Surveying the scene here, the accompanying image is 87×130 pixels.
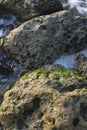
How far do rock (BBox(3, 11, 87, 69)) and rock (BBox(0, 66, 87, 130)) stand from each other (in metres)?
1.64

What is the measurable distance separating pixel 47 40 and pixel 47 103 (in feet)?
9.85

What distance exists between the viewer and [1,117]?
741 cm

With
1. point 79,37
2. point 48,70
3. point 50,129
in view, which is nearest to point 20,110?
point 50,129

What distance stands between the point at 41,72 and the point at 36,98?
953 mm

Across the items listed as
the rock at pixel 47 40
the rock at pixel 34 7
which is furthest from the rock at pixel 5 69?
the rock at pixel 34 7

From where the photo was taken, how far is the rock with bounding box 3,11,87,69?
9.41m

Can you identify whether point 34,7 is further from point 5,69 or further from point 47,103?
point 47,103

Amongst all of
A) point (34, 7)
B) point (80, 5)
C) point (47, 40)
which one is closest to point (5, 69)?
point (47, 40)

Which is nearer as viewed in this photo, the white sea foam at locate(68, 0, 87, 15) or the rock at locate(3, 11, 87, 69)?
the rock at locate(3, 11, 87, 69)

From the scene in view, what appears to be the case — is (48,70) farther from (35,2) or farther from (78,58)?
(35,2)

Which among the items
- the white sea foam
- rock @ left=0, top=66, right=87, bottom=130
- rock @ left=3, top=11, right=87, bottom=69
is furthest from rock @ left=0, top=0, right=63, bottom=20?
rock @ left=0, top=66, right=87, bottom=130

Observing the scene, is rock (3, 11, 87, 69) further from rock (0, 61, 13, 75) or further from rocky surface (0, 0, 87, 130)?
rock (0, 61, 13, 75)

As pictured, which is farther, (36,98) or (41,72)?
(41,72)

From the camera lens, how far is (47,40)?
9.47m
